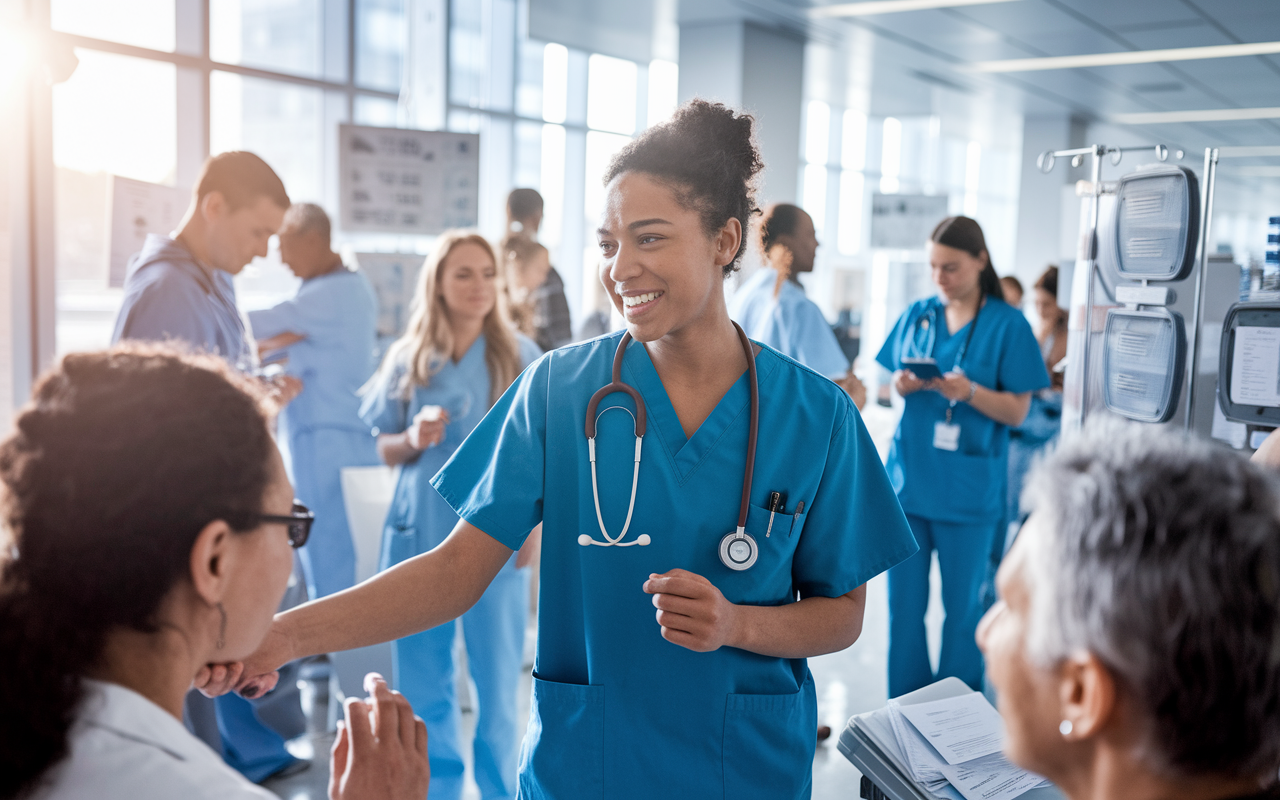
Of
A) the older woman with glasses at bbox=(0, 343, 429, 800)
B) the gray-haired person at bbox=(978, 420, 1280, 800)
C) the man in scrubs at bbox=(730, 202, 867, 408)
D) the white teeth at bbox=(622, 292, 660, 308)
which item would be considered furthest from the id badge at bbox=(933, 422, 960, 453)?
the older woman with glasses at bbox=(0, 343, 429, 800)

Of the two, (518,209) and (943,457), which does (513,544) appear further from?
(518,209)

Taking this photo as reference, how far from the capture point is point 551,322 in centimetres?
394

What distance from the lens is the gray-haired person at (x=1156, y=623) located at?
611 mm

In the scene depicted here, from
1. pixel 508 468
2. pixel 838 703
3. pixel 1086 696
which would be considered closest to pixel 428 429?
pixel 508 468

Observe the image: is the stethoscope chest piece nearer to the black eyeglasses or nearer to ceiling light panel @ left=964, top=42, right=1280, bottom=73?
the black eyeglasses

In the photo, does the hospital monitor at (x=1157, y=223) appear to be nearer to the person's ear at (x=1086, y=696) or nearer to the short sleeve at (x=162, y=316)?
the person's ear at (x=1086, y=696)

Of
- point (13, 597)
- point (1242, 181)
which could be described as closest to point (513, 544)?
point (13, 597)

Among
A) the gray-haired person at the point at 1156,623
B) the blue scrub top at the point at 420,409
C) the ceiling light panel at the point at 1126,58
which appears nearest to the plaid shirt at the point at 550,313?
the blue scrub top at the point at 420,409

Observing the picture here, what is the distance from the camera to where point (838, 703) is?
3.15 m

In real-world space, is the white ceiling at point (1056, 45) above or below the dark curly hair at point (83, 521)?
above

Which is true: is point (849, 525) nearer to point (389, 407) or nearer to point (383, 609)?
point (383, 609)

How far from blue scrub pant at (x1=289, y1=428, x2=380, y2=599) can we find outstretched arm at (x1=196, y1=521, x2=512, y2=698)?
1992 millimetres

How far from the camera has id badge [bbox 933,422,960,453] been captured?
116 inches

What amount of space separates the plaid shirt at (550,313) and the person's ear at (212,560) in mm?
3103
